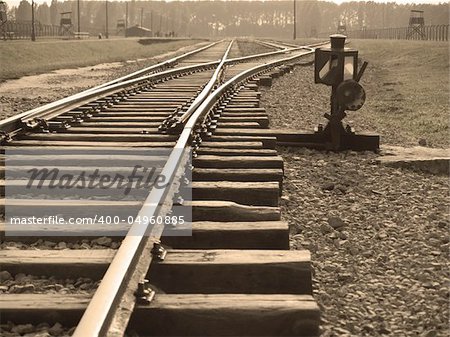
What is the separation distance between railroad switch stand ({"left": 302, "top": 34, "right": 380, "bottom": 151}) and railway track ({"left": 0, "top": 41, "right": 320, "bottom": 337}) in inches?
29.0

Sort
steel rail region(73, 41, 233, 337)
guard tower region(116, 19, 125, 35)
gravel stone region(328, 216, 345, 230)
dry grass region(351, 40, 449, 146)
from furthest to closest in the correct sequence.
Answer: guard tower region(116, 19, 125, 35)
dry grass region(351, 40, 449, 146)
gravel stone region(328, 216, 345, 230)
steel rail region(73, 41, 233, 337)

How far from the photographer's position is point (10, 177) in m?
4.03

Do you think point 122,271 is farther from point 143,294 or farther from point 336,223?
point 336,223

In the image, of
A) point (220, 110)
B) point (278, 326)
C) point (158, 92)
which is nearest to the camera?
point (278, 326)

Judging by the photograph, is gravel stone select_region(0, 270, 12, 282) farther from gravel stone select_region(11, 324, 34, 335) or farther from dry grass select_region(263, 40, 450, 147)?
dry grass select_region(263, 40, 450, 147)

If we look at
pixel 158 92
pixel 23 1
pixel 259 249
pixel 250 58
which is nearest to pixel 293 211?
pixel 259 249

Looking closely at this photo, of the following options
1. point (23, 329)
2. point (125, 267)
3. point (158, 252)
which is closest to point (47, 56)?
point (158, 252)

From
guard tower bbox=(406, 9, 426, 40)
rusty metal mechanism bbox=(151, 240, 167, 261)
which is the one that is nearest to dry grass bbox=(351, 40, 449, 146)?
rusty metal mechanism bbox=(151, 240, 167, 261)

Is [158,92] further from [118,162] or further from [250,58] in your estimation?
[250,58]

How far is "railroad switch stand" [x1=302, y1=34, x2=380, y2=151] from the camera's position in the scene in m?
5.52

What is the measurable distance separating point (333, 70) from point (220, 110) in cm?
143

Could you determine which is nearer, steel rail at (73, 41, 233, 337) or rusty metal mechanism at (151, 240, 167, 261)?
steel rail at (73, 41, 233, 337)

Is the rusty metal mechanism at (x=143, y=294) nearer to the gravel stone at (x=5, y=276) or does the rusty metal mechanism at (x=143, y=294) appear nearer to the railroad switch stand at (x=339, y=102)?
the gravel stone at (x=5, y=276)

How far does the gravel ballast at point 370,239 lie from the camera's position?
2572mm
